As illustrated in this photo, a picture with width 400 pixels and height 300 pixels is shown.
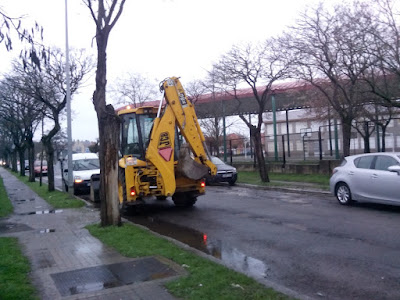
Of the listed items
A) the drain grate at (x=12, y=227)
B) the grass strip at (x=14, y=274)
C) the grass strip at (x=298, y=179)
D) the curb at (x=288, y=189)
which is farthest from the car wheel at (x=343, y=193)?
the grass strip at (x=14, y=274)

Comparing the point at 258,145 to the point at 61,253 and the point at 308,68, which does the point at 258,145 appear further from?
the point at 61,253

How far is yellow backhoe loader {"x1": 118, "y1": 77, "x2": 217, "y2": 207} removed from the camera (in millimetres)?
12453

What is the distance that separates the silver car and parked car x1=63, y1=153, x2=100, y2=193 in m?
11.1

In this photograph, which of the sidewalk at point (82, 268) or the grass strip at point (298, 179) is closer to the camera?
the sidewalk at point (82, 268)

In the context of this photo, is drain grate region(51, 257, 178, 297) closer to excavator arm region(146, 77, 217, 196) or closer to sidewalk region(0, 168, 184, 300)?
sidewalk region(0, 168, 184, 300)

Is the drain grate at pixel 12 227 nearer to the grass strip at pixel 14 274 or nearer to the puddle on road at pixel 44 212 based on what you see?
the puddle on road at pixel 44 212

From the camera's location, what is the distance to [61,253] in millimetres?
8156

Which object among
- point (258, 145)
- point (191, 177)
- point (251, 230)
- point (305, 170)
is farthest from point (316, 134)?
point (251, 230)

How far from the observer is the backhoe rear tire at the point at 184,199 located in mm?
14250

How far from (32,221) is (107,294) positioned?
8.04m

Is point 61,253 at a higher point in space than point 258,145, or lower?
lower

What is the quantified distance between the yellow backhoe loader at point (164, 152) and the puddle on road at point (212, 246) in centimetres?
96

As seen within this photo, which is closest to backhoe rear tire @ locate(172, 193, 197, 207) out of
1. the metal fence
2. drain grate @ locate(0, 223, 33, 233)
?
drain grate @ locate(0, 223, 33, 233)

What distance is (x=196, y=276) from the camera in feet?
19.8
